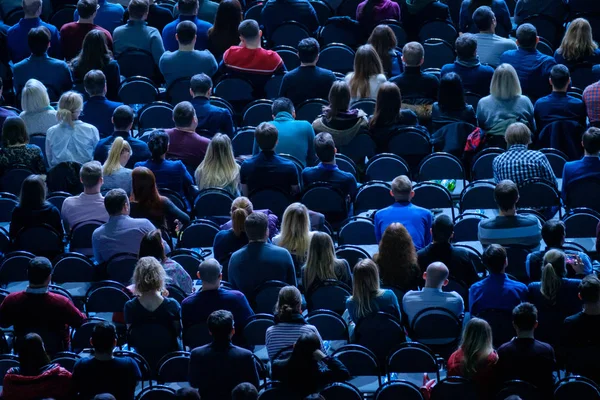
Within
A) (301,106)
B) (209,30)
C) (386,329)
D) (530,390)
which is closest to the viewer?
(530,390)

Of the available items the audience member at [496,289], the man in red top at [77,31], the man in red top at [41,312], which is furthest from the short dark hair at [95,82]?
the audience member at [496,289]

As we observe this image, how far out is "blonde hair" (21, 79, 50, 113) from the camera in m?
14.2

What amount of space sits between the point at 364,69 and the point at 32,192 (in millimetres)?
4074

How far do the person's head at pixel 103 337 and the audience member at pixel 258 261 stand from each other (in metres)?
1.60

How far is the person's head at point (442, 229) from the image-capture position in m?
11.3

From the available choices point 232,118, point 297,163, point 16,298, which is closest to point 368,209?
point 297,163

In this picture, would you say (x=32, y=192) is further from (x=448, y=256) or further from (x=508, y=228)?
(x=508, y=228)

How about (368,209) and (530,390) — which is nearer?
(530,390)

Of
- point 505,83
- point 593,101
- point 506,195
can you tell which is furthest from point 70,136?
point 593,101

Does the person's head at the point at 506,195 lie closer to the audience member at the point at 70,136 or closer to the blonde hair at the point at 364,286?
the blonde hair at the point at 364,286

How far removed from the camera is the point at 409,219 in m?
12.1

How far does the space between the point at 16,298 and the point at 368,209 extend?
364 cm

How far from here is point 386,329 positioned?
418 inches

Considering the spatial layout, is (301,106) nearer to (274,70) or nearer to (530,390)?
(274,70)
